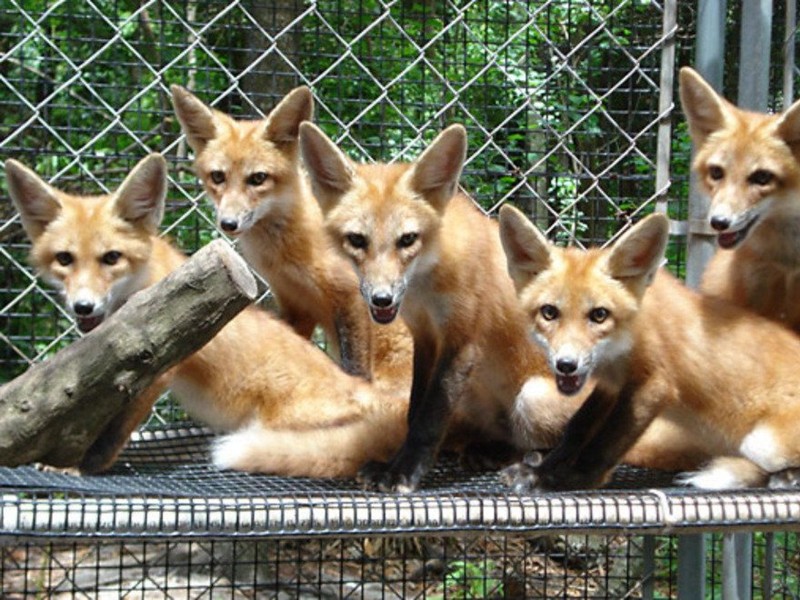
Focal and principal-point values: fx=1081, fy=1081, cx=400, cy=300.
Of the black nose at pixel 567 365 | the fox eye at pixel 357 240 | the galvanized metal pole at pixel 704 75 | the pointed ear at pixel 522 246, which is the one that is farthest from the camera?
the galvanized metal pole at pixel 704 75

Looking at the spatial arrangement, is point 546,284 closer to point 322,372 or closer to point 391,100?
point 322,372

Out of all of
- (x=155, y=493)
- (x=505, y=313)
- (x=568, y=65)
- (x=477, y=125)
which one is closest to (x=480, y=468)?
(x=505, y=313)

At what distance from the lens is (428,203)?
3.01 metres

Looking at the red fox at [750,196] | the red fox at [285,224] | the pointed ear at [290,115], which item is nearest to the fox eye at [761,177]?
the red fox at [750,196]

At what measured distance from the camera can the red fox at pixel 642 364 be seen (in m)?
2.65

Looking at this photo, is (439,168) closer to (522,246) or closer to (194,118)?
(522,246)

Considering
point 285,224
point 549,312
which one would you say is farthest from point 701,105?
point 285,224

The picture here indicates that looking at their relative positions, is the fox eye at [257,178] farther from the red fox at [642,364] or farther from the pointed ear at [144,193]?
the red fox at [642,364]

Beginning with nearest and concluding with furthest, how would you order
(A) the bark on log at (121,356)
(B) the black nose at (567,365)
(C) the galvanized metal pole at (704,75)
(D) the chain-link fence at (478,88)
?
1. (A) the bark on log at (121,356)
2. (B) the black nose at (567,365)
3. (C) the galvanized metal pole at (704,75)
4. (D) the chain-link fence at (478,88)

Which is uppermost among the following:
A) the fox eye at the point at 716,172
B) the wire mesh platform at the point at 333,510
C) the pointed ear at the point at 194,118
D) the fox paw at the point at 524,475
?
the pointed ear at the point at 194,118

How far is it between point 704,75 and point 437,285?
1120mm

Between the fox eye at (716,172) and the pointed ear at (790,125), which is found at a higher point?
the pointed ear at (790,125)

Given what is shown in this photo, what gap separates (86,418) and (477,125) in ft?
5.97

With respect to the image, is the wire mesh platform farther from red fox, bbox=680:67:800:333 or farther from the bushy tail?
red fox, bbox=680:67:800:333
